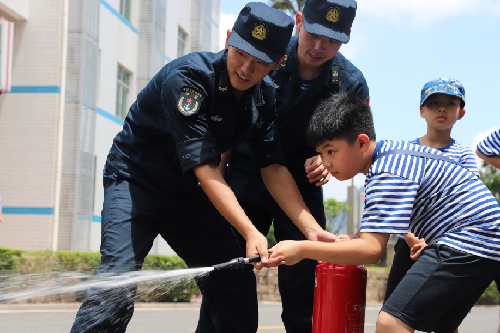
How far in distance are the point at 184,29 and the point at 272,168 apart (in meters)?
20.7

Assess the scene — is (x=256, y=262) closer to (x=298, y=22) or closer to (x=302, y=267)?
(x=302, y=267)

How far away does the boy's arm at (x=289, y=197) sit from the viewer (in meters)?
3.97

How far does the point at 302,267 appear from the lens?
468 centimetres

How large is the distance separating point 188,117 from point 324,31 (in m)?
1.12

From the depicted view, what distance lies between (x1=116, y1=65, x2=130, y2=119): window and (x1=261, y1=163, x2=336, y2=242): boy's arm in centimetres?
1517

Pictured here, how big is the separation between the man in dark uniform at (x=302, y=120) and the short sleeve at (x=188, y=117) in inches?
37.0

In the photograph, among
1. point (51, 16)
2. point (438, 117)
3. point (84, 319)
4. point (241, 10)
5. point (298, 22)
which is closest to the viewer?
point (84, 319)

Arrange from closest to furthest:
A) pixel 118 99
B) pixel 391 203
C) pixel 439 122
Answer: pixel 391 203 → pixel 439 122 → pixel 118 99

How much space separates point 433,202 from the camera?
3.21 meters

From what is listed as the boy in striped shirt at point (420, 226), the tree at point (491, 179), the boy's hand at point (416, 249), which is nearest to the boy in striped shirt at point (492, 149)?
the boy's hand at point (416, 249)

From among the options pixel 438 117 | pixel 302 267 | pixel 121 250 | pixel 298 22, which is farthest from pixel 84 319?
pixel 438 117

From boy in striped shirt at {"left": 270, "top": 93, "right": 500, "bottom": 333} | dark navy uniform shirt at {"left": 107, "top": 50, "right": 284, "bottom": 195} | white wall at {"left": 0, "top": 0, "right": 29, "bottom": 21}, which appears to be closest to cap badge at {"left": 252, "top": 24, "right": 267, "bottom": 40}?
dark navy uniform shirt at {"left": 107, "top": 50, "right": 284, "bottom": 195}

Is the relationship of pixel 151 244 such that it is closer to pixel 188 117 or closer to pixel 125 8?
pixel 188 117

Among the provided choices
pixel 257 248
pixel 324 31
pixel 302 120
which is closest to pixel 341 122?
pixel 257 248
